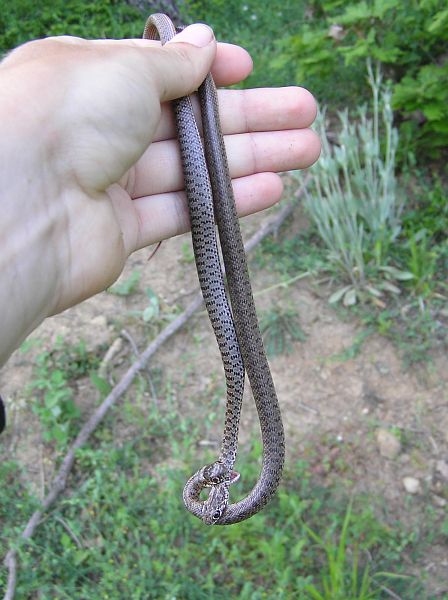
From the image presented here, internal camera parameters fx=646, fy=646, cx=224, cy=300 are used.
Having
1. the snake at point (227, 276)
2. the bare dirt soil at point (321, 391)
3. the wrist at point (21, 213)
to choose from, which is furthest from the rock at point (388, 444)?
the wrist at point (21, 213)

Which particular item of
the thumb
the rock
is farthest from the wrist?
the rock

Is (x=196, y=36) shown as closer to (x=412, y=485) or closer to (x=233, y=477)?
(x=233, y=477)

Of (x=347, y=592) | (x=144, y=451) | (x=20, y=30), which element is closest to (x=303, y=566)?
(x=347, y=592)

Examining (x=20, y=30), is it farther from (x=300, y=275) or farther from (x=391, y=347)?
(x=391, y=347)

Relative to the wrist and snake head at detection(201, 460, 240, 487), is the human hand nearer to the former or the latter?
the wrist

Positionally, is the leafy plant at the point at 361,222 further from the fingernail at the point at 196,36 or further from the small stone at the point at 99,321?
the small stone at the point at 99,321
